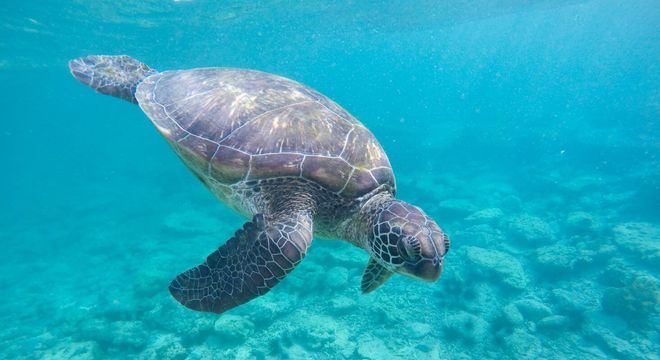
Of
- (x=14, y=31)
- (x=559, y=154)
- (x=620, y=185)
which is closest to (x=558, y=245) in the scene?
(x=620, y=185)

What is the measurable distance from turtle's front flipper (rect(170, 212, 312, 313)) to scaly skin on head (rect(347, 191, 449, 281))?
2.15 ft

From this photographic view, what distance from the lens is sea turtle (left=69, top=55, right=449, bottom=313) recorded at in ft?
10.5

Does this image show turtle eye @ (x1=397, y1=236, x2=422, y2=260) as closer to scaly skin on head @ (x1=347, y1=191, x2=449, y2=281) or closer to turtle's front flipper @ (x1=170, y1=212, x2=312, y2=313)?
scaly skin on head @ (x1=347, y1=191, x2=449, y2=281)

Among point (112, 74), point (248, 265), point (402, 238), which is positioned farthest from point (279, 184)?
point (112, 74)

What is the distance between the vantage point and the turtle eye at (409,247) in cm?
303

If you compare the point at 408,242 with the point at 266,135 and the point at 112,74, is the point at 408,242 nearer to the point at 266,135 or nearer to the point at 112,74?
the point at 266,135

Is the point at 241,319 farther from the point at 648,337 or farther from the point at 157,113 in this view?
the point at 648,337

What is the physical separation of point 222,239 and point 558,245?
1165 cm

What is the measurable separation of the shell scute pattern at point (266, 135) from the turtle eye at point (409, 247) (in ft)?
2.79

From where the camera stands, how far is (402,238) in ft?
10.3

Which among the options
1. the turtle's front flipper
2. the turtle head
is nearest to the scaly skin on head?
the turtle head

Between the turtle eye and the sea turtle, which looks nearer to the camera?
the turtle eye

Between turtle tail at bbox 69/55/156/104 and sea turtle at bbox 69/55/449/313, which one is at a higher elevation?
turtle tail at bbox 69/55/156/104

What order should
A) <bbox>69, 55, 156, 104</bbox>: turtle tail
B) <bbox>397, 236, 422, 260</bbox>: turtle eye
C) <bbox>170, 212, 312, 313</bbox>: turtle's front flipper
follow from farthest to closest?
<bbox>69, 55, 156, 104</bbox>: turtle tail → <bbox>170, 212, 312, 313</bbox>: turtle's front flipper → <bbox>397, 236, 422, 260</bbox>: turtle eye
